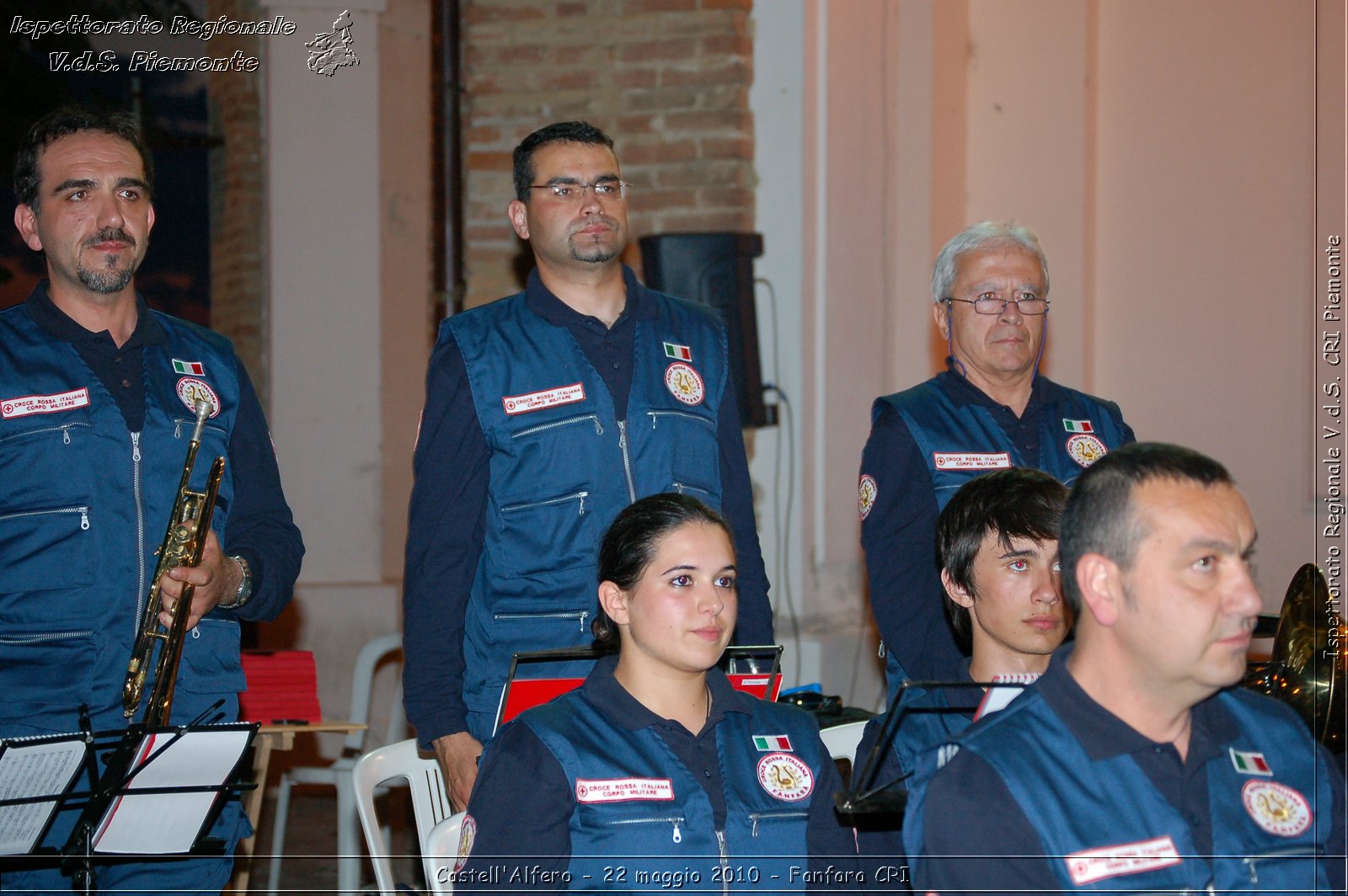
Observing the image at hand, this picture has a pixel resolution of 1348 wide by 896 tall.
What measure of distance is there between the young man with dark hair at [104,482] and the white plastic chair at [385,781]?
A: 26 cm

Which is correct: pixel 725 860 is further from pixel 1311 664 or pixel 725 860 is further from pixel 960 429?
pixel 960 429

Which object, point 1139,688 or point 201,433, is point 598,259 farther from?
point 1139,688

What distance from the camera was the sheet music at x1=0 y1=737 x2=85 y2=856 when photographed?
2395 millimetres

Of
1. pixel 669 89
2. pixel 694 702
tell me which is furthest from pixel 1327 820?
pixel 669 89

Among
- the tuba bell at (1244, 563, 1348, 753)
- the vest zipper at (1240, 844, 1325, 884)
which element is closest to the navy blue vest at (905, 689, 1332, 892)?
the vest zipper at (1240, 844, 1325, 884)

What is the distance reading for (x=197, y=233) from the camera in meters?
9.00

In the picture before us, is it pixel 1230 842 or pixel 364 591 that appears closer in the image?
pixel 1230 842

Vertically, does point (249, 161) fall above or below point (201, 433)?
above

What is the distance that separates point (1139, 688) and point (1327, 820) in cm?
38

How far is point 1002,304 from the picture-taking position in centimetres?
337

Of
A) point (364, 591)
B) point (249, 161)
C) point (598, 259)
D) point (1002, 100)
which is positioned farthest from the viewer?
point (249, 161)

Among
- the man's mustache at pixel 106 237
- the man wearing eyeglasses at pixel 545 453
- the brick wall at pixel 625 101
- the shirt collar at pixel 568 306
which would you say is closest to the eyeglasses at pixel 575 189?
the man wearing eyeglasses at pixel 545 453

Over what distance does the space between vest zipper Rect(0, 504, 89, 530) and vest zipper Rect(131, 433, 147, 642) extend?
10 centimetres

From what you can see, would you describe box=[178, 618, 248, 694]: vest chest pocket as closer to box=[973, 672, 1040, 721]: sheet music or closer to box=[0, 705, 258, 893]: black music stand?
box=[0, 705, 258, 893]: black music stand
